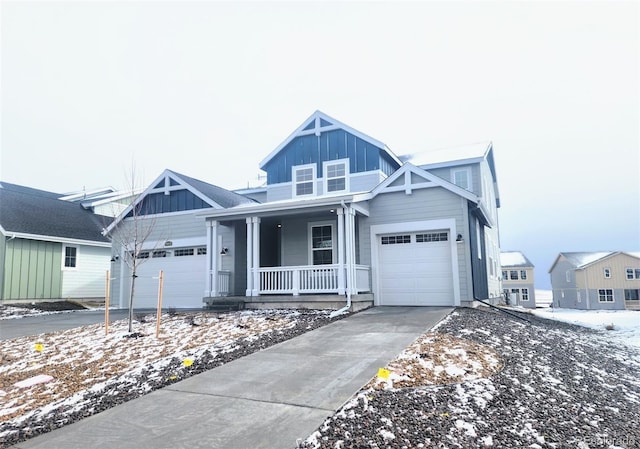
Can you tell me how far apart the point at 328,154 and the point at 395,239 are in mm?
4500

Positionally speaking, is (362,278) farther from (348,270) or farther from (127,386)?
(127,386)

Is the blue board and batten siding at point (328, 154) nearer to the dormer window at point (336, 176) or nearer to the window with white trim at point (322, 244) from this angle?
the dormer window at point (336, 176)

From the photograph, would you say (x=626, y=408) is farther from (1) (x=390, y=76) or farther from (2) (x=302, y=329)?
(1) (x=390, y=76)

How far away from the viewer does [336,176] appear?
1530 centimetres

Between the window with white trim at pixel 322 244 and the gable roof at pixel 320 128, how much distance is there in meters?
3.55

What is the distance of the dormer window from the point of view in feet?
49.5

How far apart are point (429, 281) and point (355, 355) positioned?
21.3 ft

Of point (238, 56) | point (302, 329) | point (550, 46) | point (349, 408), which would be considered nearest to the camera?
point (349, 408)

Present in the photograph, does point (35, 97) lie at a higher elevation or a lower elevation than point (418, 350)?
higher

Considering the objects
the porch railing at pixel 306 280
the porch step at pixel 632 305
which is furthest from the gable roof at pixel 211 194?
the porch step at pixel 632 305

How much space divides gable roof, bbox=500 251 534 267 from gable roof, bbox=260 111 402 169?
38769mm

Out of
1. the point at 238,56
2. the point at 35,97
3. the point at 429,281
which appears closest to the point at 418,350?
the point at 429,281

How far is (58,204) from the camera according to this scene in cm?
2216

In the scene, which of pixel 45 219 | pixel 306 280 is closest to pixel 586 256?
pixel 306 280
